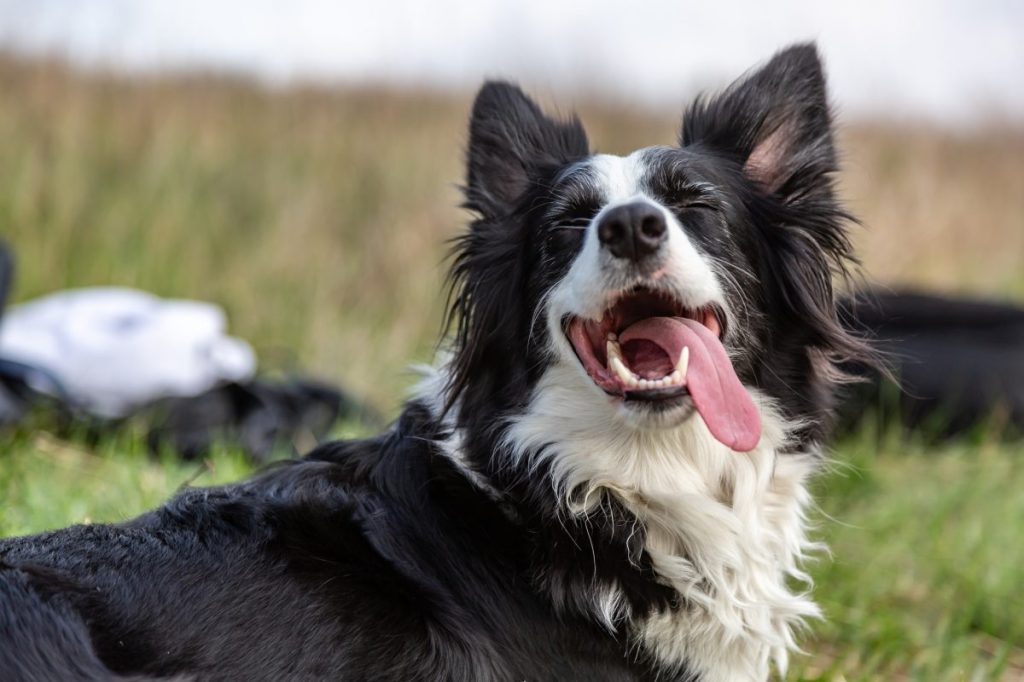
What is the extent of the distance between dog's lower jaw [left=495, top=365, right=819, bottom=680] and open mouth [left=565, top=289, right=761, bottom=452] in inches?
4.0

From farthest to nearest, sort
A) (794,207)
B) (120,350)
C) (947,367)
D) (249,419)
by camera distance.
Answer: (947,367) → (120,350) → (249,419) → (794,207)

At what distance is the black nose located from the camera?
9.22 feet

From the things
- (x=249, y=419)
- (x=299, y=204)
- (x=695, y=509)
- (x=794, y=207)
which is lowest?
(x=249, y=419)

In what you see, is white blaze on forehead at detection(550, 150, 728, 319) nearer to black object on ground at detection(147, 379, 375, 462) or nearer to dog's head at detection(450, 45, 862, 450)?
dog's head at detection(450, 45, 862, 450)

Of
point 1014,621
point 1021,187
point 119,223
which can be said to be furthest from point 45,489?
point 1021,187

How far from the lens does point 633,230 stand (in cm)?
281

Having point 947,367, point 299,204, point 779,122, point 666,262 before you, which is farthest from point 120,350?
point 947,367

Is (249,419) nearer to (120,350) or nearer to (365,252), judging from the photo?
(120,350)

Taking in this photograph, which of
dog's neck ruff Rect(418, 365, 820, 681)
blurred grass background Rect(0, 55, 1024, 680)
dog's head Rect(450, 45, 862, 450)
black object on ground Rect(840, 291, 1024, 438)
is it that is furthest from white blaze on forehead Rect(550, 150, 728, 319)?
black object on ground Rect(840, 291, 1024, 438)

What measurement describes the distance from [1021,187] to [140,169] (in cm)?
980

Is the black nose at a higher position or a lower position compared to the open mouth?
higher

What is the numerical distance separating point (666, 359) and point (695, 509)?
40cm

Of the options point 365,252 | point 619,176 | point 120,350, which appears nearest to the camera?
point 619,176

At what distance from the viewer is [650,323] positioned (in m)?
2.99
